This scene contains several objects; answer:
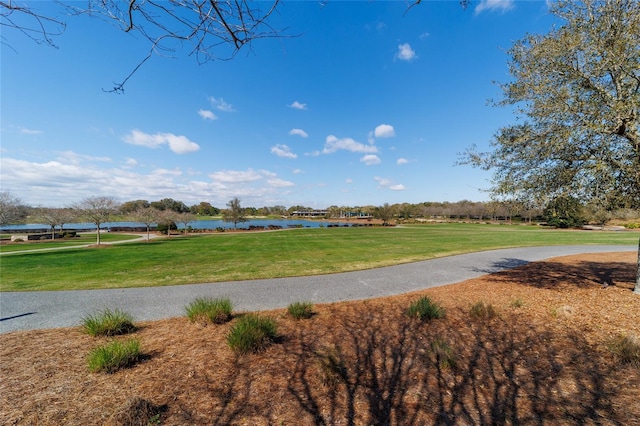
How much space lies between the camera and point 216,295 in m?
8.76

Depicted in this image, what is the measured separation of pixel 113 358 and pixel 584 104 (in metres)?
11.2

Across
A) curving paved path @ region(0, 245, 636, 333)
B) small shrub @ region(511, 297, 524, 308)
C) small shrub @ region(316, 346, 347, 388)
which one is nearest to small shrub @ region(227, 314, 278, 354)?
small shrub @ region(316, 346, 347, 388)

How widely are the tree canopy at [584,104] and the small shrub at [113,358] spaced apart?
9854 mm

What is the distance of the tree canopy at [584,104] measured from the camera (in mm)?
5770

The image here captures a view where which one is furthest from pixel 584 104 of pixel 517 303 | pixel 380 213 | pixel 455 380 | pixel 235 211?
pixel 380 213

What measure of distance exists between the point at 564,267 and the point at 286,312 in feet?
47.0

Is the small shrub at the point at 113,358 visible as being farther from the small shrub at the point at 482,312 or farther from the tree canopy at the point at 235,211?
the tree canopy at the point at 235,211

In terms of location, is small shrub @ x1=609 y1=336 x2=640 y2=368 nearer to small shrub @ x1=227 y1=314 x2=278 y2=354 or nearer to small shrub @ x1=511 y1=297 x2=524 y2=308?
small shrub @ x1=511 y1=297 x2=524 y2=308

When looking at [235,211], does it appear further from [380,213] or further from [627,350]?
[627,350]

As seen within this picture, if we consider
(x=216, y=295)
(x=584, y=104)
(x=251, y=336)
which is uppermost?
(x=584, y=104)

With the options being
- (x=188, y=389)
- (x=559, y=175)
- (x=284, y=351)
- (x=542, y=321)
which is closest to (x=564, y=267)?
(x=559, y=175)

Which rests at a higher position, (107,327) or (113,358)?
(113,358)

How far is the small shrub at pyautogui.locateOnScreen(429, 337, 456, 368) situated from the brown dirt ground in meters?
0.06

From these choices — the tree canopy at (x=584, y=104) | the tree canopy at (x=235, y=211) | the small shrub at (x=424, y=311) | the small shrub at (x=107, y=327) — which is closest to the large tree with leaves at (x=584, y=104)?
the tree canopy at (x=584, y=104)
